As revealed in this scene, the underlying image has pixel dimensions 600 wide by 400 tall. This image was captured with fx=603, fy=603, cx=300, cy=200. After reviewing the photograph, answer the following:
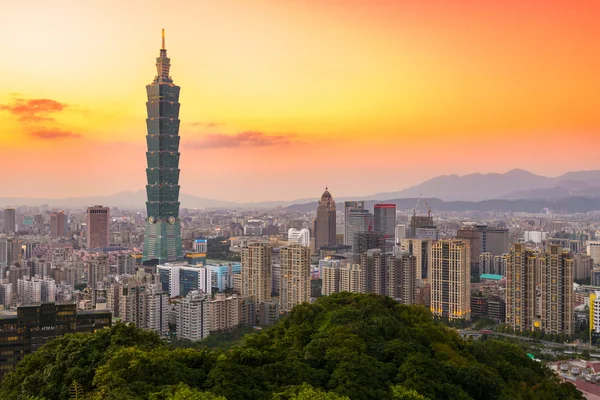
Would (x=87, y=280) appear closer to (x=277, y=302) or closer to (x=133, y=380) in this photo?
(x=277, y=302)

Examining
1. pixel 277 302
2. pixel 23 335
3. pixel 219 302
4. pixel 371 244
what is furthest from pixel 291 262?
pixel 23 335

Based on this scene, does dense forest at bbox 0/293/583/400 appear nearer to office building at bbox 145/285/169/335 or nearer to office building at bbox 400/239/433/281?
office building at bbox 145/285/169/335

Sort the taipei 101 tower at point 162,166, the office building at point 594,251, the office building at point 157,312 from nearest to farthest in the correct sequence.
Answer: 1. the office building at point 157,312
2. the office building at point 594,251
3. the taipei 101 tower at point 162,166

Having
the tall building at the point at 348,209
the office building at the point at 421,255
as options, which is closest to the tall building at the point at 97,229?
the tall building at the point at 348,209

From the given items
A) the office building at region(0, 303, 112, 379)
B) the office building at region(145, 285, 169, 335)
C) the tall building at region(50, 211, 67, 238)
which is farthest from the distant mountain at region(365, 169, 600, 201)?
the office building at region(0, 303, 112, 379)

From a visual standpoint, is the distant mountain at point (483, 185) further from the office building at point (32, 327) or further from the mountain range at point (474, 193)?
the office building at point (32, 327)
